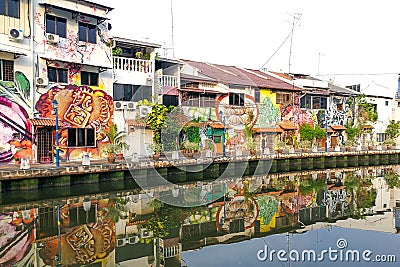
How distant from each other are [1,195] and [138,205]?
15.4ft

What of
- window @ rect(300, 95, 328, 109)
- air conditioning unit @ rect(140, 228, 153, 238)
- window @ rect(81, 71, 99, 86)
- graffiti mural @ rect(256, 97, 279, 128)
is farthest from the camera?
window @ rect(300, 95, 328, 109)

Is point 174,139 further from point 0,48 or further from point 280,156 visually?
point 0,48

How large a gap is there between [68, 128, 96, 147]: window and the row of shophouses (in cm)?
5

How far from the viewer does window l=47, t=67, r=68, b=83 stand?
60.6 feet

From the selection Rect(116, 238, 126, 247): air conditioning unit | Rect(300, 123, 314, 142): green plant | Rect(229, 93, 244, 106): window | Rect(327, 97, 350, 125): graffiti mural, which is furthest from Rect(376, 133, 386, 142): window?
Rect(116, 238, 126, 247): air conditioning unit

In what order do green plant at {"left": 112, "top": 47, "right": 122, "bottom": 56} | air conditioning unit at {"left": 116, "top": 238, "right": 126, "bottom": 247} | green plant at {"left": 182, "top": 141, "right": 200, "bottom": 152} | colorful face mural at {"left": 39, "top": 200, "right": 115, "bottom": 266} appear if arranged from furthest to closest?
1. green plant at {"left": 182, "top": 141, "right": 200, "bottom": 152}
2. green plant at {"left": 112, "top": 47, "right": 122, "bottom": 56}
3. air conditioning unit at {"left": 116, "top": 238, "right": 126, "bottom": 247}
4. colorful face mural at {"left": 39, "top": 200, "right": 115, "bottom": 266}

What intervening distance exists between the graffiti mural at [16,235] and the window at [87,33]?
9.68 metres

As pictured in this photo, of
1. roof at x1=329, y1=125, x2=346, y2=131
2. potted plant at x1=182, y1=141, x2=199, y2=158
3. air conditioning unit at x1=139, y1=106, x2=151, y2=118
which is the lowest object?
potted plant at x1=182, y1=141, x2=199, y2=158

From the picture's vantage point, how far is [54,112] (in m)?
18.5

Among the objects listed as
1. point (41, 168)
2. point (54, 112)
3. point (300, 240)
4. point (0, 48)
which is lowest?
point (300, 240)

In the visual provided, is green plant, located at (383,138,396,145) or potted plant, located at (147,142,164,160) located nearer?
potted plant, located at (147,142,164,160)

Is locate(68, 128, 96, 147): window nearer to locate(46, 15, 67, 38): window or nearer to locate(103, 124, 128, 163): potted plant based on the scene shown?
locate(103, 124, 128, 163): potted plant

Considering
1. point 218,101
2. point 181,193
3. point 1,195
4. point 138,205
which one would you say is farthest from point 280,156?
point 1,195

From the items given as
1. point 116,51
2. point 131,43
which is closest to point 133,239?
point 116,51
